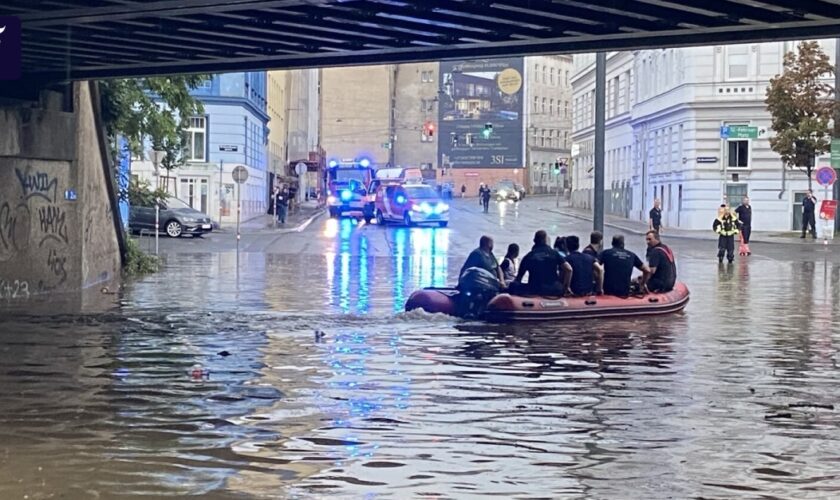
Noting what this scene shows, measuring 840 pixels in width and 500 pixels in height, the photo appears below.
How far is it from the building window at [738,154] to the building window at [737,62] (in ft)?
10.0

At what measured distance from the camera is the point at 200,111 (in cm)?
3347

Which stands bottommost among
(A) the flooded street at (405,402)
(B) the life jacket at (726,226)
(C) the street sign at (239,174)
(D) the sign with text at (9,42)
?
(A) the flooded street at (405,402)

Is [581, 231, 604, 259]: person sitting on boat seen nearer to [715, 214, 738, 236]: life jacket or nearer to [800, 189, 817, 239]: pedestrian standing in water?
[715, 214, 738, 236]: life jacket

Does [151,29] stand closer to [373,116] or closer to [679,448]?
[679,448]

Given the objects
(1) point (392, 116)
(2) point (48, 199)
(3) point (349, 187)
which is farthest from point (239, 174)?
(1) point (392, 116)

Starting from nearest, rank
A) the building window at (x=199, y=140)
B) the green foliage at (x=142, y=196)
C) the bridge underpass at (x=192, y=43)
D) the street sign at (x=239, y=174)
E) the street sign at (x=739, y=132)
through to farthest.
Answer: the bridge underpass at (x=192, y=43) < the green foliage at (x=142, y=196) < the street sign at (x=239, y=174) < the street sign at (x=739, y=132) < the building window at (x=199, y=140)

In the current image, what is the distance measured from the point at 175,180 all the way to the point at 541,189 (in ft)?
261

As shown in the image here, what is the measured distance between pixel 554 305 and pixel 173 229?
2928 cm

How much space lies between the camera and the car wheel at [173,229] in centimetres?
4550

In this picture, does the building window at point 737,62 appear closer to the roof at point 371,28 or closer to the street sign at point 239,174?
the street sign at point 239,174

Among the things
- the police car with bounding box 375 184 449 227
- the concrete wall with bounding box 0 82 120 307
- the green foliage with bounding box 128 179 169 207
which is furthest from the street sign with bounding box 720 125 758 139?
the concrete wall with bounding box 0 82 120 307

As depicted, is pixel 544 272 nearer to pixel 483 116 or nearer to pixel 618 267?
pixel 618 267

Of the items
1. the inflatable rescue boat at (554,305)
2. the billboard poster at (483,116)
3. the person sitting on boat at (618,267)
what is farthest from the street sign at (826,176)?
the billboard poster at (483,116)

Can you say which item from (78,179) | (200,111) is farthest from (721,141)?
(78,179)
